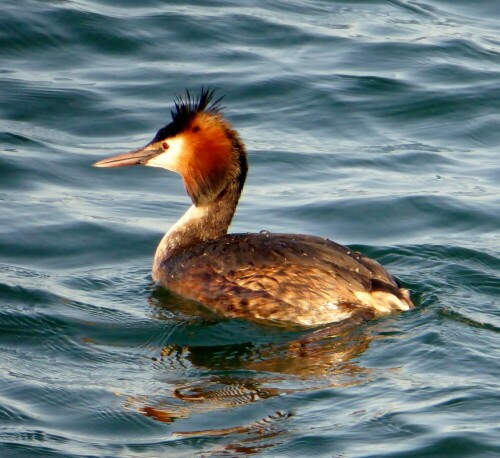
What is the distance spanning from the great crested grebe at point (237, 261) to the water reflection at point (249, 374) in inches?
5.4

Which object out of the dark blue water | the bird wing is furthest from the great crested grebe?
the dark blue water

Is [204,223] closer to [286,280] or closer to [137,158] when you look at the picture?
[137,158]

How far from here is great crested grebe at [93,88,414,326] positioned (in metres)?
8.04

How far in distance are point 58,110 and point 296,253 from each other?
5.28 m

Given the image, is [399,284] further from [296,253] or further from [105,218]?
[105,218]

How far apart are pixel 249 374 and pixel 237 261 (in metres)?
1.15

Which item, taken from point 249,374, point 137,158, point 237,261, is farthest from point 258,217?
point 249,374

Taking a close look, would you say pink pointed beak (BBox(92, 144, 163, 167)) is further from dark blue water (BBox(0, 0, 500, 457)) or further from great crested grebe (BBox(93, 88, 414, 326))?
dark blue water (BBox(0, 0, 500, 457))

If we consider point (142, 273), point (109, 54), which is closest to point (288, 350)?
point (142, 273)

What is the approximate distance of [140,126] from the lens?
12.6 meters

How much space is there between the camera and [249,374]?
7312 millimetres

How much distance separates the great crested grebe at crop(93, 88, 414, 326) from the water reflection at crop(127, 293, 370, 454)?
137mm

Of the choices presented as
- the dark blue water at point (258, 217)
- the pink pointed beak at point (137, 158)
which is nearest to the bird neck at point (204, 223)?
the dark blue water at point (258, 217)

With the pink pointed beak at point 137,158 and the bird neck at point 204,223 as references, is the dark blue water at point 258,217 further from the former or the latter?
the pink pointed beak at point 137,158
